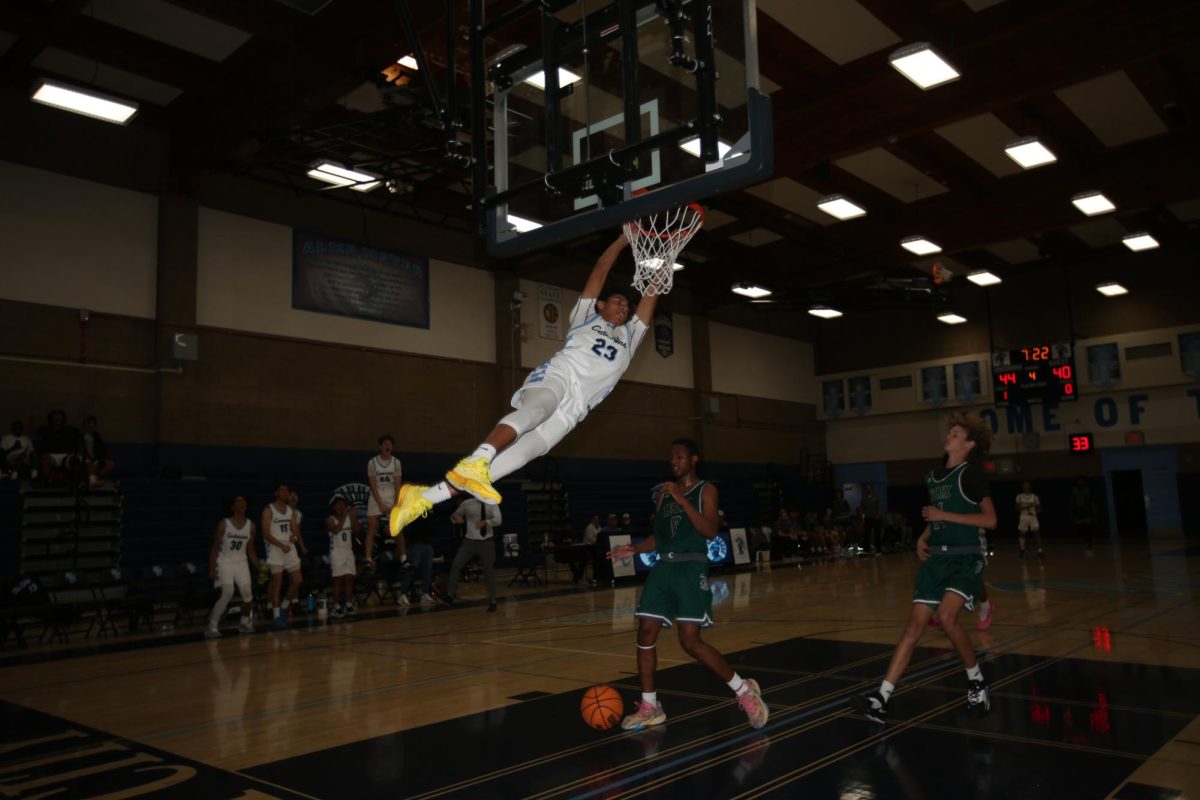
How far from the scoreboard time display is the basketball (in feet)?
66.9

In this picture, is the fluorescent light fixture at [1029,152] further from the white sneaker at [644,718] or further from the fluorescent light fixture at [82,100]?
the fluorescent light fixture at [82,100]

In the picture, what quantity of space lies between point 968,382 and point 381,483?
2118 centimetres

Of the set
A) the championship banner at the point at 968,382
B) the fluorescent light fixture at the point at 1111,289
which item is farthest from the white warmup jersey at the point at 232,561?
the fluorescent light fixture at the point at 1111,289

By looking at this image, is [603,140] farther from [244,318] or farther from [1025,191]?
[1025,191]

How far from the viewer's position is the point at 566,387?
17.0ft

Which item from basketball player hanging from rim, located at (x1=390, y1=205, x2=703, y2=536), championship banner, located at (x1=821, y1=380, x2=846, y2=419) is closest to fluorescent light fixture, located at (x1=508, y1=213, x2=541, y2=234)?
basketball player hanging from rim, located at (x1=390, y1=205, x2=703, y2=536)

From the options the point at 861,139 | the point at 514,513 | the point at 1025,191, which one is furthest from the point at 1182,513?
the point at 514,513

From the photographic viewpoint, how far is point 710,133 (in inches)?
193

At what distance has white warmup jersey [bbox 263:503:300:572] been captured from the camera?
1120cm

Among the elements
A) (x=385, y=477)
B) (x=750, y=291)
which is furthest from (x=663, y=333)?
(x=385, y=477)

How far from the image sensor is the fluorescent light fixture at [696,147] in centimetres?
502

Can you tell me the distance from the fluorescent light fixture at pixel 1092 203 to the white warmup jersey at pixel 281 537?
16.9 meters

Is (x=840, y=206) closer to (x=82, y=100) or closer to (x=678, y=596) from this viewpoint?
(x=82, y=100)

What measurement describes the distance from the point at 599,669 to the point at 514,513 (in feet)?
39.1
